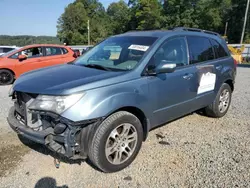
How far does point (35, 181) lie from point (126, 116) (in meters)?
1.35

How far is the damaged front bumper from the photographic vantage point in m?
2.62

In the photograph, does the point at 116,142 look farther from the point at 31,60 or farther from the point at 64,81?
the point at 31,60

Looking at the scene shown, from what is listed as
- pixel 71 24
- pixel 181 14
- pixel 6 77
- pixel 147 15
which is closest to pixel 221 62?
pixel 6 77

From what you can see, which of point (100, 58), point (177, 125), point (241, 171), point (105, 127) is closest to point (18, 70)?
point (100, 58)

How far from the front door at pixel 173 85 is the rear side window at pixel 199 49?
0.16 meters

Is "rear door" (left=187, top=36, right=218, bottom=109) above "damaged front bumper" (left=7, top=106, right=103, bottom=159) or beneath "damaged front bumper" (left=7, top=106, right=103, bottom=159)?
above

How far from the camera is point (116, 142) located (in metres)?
3.03

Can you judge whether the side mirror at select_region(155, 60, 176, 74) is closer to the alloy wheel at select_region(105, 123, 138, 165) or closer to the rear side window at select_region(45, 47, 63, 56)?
the alloy wheel at select_region(105, 123, 138, 165)

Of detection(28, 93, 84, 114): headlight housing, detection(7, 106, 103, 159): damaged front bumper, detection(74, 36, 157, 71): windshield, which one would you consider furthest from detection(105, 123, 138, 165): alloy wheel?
detection(74, 36, 157, 71): windshield

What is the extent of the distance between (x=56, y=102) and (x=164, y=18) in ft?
191

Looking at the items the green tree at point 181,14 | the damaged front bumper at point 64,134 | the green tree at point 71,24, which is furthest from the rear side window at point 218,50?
the green tree at point 71,24

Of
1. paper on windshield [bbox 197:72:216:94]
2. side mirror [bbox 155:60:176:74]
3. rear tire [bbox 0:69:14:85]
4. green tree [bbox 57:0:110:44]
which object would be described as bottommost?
rear tire [bbox 0:69:14:85]

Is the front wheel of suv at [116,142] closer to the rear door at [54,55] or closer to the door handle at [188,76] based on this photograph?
the door handle at [188,76]

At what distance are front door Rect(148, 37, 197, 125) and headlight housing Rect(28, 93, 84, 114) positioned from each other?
1.15 meters
